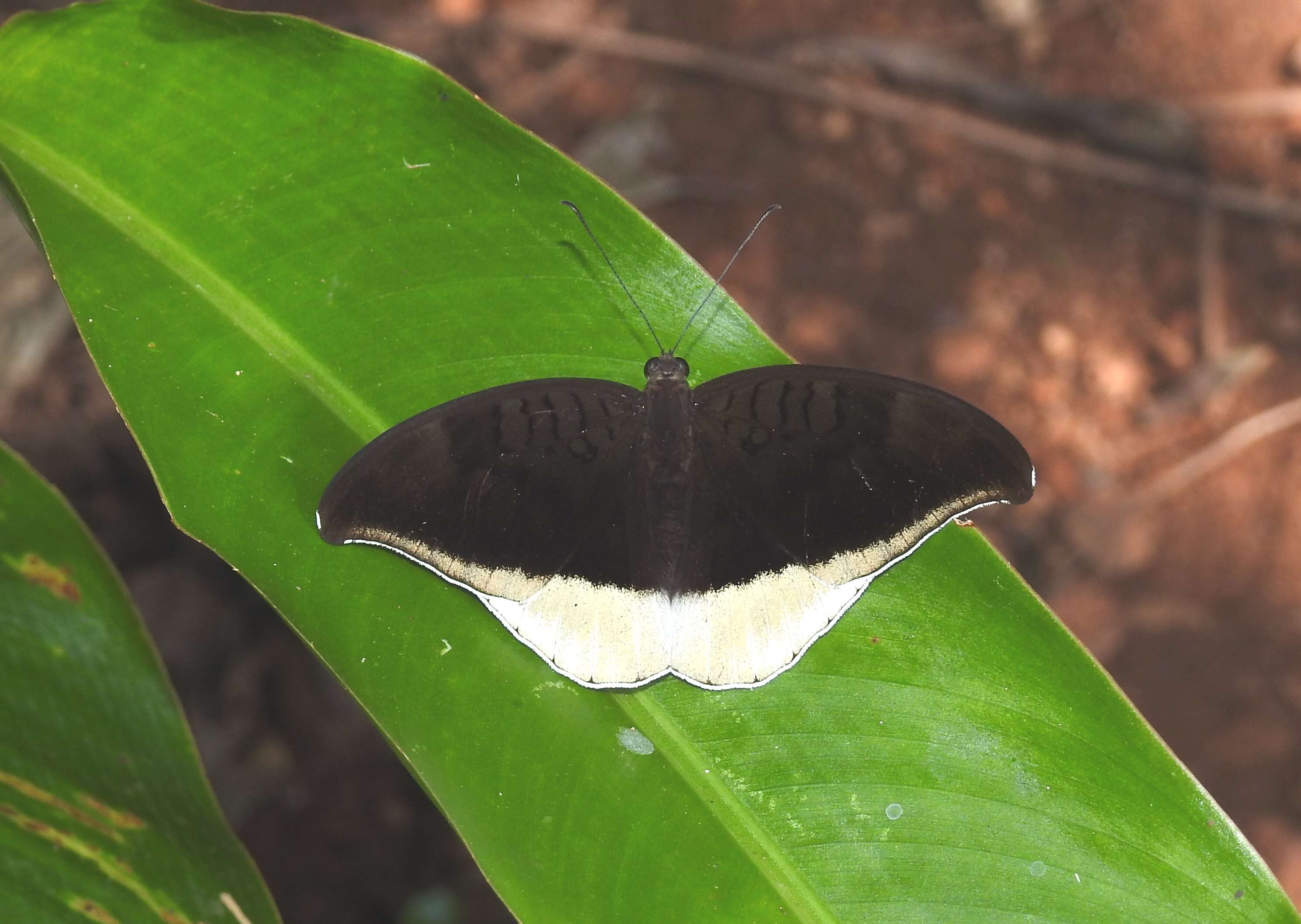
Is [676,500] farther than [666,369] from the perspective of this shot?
Yes

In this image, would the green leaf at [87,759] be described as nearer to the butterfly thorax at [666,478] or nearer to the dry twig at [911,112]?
the butterfly thorax at [666,478]

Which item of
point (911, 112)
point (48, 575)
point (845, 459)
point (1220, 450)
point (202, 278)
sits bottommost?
point (48, 575)

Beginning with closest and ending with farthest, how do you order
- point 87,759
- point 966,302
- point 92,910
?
1. point 92,910
2. point 87,759
3. point 966,302

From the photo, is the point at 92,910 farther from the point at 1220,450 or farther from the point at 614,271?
the point at 1220,450

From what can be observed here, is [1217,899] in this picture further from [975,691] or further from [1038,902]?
[975,691]

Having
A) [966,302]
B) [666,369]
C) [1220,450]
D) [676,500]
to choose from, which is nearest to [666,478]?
[676,500]

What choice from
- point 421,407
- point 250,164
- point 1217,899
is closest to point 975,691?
point 1217,899

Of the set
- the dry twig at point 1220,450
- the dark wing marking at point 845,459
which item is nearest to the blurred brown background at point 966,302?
the dry twig at point 1220,450
